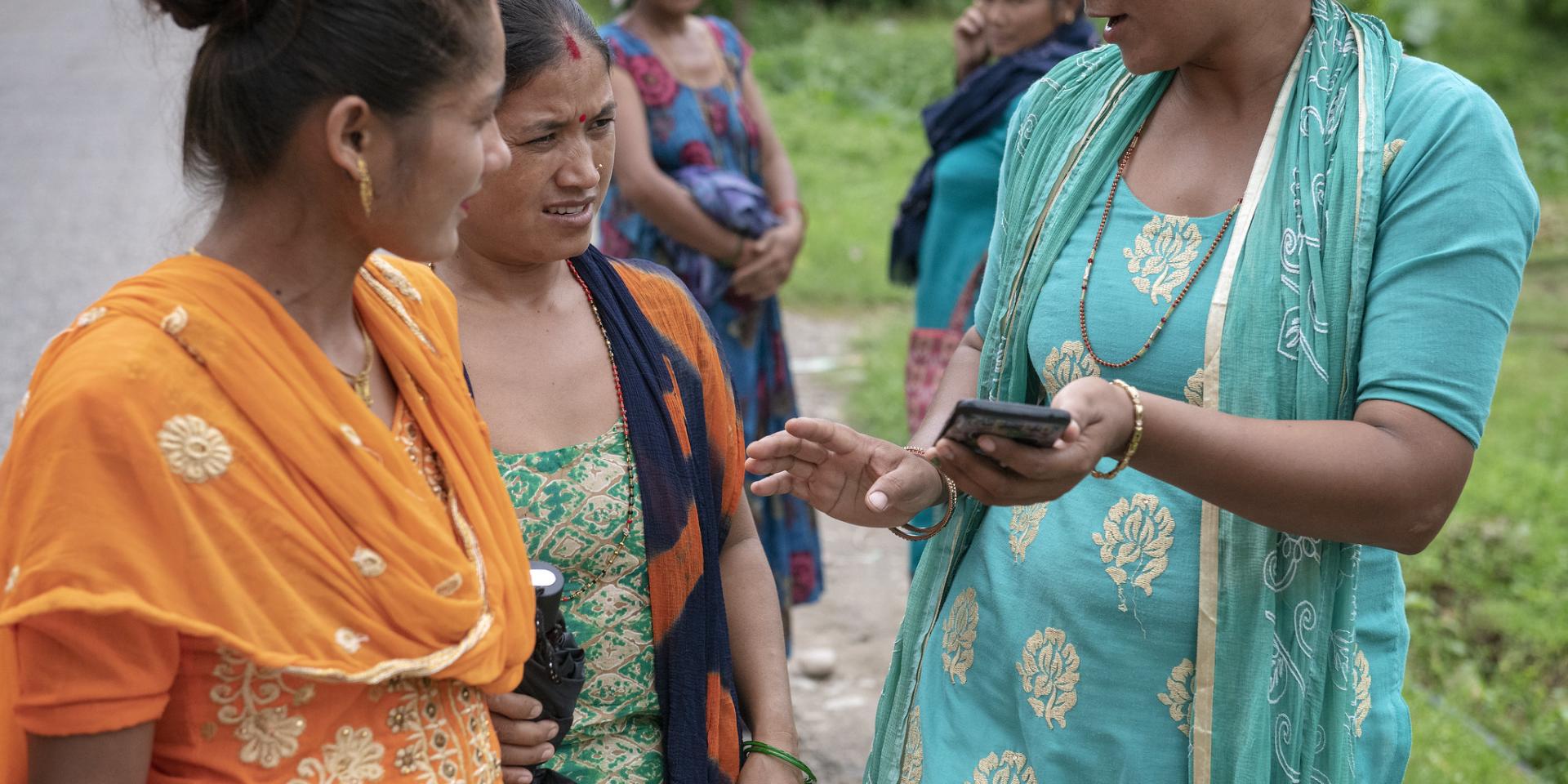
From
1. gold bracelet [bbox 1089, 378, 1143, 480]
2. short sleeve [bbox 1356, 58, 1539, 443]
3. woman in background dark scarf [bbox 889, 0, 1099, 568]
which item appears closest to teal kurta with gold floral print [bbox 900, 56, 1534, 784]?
short sleeve [bbox 1356, 58, 1539, 443]

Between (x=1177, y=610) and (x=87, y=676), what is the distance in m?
1.41

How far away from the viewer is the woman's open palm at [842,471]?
2.11 metres

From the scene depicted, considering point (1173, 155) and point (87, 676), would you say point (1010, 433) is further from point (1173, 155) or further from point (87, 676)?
point (87, 676)

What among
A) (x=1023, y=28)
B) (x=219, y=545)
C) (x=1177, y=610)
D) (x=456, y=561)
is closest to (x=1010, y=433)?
(x=1177, y=610)

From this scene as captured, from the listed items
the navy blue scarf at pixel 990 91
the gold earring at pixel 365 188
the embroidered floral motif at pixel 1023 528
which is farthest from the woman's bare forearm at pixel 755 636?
the navy blue scarf at pixel 990 91

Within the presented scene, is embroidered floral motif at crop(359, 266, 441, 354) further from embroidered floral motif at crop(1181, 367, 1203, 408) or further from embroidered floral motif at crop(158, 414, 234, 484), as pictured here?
embroidered floral motif at crop(1181, 367, 1203, 408)

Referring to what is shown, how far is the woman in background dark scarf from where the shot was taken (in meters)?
4.41

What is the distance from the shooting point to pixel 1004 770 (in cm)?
222

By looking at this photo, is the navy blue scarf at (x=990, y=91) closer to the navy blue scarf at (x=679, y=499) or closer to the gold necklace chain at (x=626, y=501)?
the navy blue scarf at (x=679, y=499)

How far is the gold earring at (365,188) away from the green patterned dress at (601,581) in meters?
0.62

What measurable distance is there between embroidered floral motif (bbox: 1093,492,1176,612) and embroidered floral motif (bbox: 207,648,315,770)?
115 centimetres

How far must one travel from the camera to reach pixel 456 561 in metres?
1.65

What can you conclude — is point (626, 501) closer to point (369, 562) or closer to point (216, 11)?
point (369, 562)

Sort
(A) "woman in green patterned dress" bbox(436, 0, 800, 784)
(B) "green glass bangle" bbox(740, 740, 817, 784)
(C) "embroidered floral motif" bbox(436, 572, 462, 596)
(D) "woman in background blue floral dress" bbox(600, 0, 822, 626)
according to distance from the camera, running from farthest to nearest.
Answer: (D) "woman in background blue floral dress" bbox(600, 0, 822, 626), (B) "green glass bangle" bbox(740, 740, 817, 784), (A) "woman in green patterned dress" bbox(436, 0, 800, 784), (C) "embroidered floral motif" bbox(436, 572, 462, 596)
